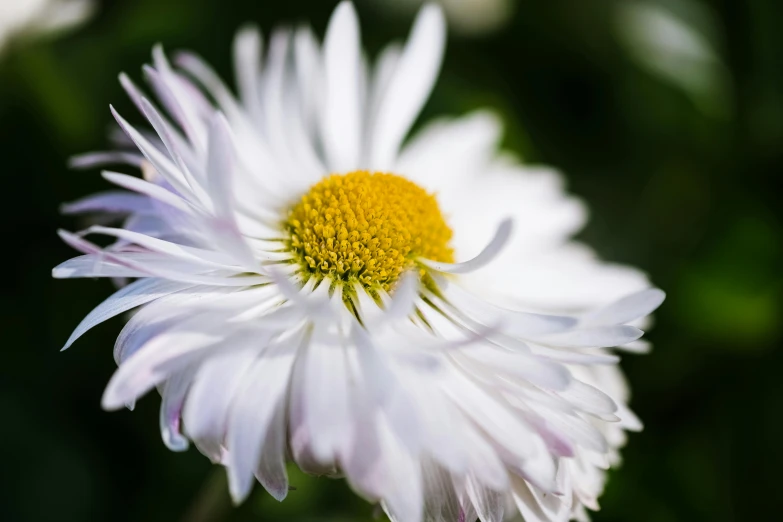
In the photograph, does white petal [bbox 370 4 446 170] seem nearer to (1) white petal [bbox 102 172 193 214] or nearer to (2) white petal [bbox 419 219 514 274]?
(2) white petal [bbox 419 219 514 274]

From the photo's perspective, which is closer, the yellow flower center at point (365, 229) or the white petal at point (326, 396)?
the white petal at point (326, 396)

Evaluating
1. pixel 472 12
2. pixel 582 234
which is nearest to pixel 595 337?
pixel 582 234

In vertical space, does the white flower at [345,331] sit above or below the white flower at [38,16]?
below

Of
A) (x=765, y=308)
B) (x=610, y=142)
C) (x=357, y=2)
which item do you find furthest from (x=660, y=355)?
(x=357, y=2)

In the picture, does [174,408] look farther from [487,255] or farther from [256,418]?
[487,255]

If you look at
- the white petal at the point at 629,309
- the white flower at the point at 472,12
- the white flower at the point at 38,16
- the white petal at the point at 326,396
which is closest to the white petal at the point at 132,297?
the white petal at the point at 326,396

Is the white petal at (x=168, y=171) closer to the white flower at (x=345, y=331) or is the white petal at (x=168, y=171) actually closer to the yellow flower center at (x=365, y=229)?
the white flower at (x=345, y=331)
